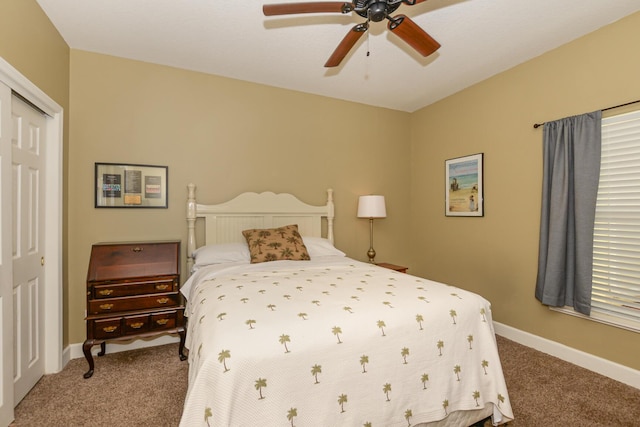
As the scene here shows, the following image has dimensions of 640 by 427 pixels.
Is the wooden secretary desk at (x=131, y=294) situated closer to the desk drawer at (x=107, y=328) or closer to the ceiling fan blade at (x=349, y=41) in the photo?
the desk drawer at (x=107, y=328)

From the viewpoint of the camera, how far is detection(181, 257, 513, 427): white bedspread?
48.0 inches

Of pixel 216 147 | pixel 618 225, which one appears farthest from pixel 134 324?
pixel 618 225

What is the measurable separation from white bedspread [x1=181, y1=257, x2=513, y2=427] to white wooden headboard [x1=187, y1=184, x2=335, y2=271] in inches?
51.6

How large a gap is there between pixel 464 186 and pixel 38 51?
4.14 metres

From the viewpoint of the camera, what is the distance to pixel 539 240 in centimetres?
287

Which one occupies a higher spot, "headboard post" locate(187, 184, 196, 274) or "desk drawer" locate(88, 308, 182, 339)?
"headboard post" locate(187, 184, 196, 274)

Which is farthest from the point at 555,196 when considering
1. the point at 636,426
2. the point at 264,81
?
the point at 264,81

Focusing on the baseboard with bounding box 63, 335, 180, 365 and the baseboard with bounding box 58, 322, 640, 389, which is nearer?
the baseboard with bounding box 58, 322, 640, 389

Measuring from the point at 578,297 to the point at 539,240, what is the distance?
560 mm

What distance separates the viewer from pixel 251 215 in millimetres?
3436

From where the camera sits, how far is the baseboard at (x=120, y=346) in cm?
271

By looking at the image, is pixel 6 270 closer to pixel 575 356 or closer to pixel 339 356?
pixel 339 356

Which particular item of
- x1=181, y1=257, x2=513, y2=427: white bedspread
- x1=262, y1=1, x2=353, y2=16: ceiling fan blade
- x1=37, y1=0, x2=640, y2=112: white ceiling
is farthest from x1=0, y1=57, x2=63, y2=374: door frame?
x1=262, y1=1, x2=353, y2=16: ceiling fan blade

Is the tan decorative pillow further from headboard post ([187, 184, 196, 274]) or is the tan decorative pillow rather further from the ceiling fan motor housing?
the ceiling fan motor housing
